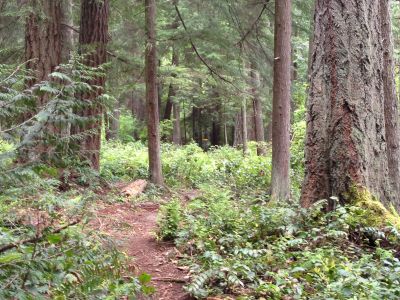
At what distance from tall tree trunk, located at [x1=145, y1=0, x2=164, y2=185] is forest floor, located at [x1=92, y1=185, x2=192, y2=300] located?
124 inches

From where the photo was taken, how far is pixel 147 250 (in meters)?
5.71

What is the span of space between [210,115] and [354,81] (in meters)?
31.3

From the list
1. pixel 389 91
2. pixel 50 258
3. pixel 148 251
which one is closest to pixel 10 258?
pixel 50 258

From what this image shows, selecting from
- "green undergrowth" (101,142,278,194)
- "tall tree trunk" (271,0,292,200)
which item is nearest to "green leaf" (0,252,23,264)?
"tall tree trunk" (271,0,292,200)

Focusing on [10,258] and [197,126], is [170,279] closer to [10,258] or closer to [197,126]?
[10,258]

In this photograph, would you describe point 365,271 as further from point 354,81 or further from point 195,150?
point 195,150

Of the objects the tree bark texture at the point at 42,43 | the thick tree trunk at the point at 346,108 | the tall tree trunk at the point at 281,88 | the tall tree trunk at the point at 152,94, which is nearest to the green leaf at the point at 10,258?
the thick tree trunk at the point at 346,108

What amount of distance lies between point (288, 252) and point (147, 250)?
1993 mm

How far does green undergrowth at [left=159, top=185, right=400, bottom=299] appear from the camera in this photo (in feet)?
11.8

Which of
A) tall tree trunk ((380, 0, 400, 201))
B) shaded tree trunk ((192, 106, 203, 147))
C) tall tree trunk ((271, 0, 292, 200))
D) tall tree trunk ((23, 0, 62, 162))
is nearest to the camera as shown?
tall tree trunk ((380, 0, 400, 201))

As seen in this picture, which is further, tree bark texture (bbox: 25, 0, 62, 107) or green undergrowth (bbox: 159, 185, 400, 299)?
tree bark texture (bbox: 25, 0, 62, 107)

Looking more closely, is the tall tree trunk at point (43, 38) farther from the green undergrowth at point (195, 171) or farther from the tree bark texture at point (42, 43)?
the green undergrowth at point (195, 171)

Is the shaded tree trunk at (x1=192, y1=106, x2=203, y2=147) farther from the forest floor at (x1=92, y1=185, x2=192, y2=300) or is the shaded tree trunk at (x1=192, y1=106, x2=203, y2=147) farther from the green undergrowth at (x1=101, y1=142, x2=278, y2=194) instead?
the forest floor at (x1=92, y1=185, x2=192, y2=300)

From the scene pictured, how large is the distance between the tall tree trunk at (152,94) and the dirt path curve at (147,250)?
3127 mm
